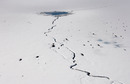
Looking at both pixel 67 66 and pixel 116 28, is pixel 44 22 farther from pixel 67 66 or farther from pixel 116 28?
pixel 67 66

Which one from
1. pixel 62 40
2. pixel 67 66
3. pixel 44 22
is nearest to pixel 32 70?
pixel 67 66

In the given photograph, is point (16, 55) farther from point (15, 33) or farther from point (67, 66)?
point (15, 33)

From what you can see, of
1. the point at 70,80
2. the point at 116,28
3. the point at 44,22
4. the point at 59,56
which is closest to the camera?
the point at 70,80

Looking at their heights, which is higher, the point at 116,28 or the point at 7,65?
the point at 116,28

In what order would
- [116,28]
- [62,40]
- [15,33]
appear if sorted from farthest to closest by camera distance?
[116,28] → [15,33] → [62,40]

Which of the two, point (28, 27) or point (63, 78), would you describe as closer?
point (63, 78)

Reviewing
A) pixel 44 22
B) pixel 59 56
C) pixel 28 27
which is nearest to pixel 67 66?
pixel 59 56
